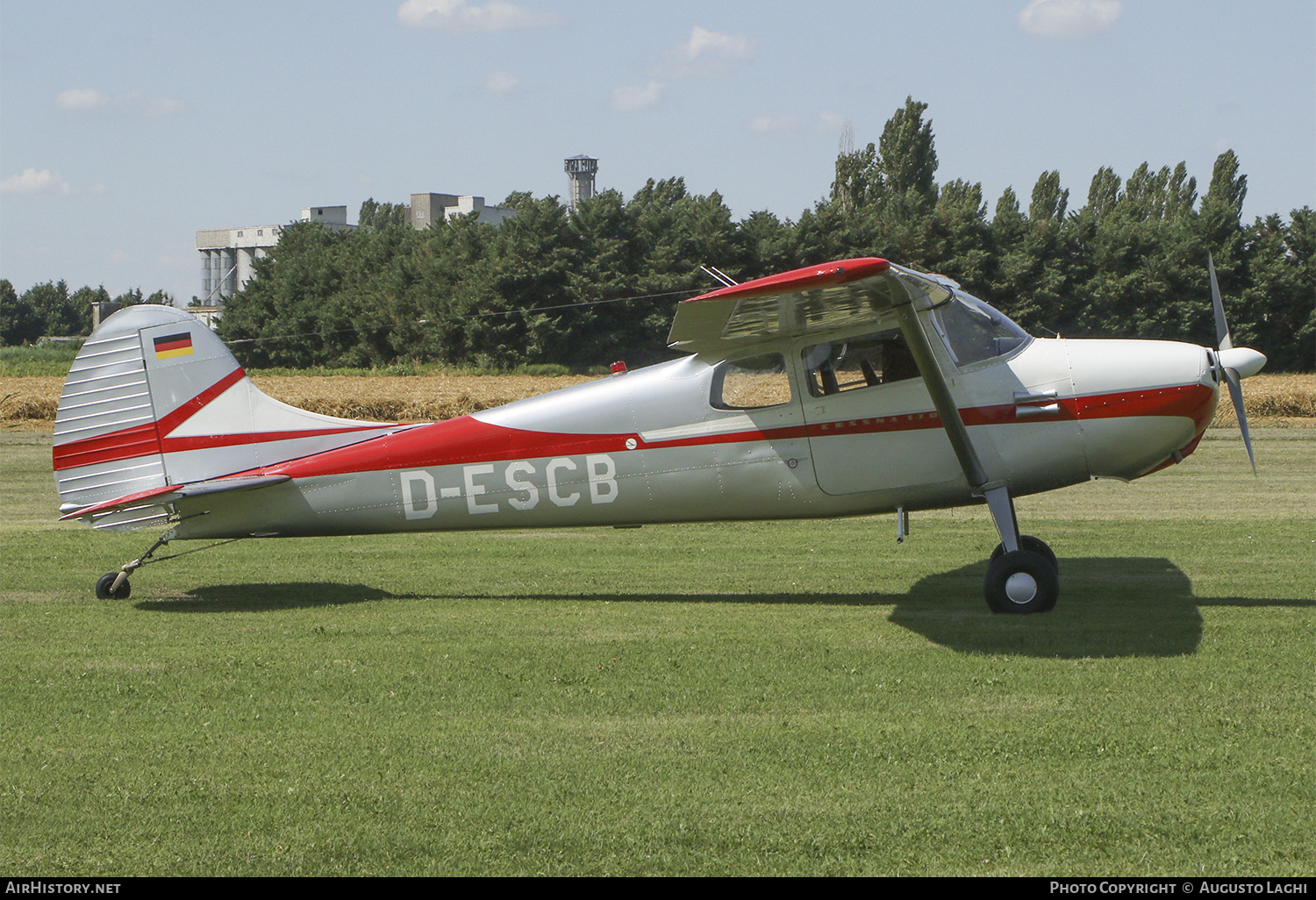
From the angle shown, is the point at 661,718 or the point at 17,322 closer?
the point at 661,718

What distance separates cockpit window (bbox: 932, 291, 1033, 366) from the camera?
29.7 ft

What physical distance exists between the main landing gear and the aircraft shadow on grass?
0.11 m

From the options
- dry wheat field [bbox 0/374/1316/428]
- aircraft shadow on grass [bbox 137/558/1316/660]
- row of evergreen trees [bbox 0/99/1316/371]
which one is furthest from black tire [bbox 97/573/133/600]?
row of evergreen trees [bbox 0/99/1316/371]

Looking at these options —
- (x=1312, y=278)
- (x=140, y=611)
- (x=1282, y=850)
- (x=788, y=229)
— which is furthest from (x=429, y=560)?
(x=1312, y=278)

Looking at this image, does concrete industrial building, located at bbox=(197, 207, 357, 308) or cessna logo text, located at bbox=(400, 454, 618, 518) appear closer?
cessna logo text, located at bbox=(400, 454, 618, 518)

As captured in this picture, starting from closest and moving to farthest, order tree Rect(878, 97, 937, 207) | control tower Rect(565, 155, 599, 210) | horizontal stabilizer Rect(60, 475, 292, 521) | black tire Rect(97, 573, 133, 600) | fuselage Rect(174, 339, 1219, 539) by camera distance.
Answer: fuselage Rect(174, 339, 1219, 539) < horizontal stabilizer Rect(60, 475, 292, 521) < black tire Rect(97, 573, 133, 600) < tree Rect(878, 97, 937, 207) < control tower Rect(565, 155, 599, 210)

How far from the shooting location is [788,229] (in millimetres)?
56750

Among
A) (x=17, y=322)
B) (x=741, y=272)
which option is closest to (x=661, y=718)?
(x=741, y=272)

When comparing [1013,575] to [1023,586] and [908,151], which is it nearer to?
[1023,586]

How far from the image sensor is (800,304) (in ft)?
27.6

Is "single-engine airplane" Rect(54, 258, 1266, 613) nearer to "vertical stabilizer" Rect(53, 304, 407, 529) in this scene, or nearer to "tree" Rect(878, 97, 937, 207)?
"vertical stabilizer" Rect(53, 304, 407, 529)

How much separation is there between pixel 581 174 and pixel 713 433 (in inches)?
6138

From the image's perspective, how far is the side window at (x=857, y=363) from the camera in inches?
360

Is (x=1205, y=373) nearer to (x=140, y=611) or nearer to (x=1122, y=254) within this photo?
(x=140, y=611)
